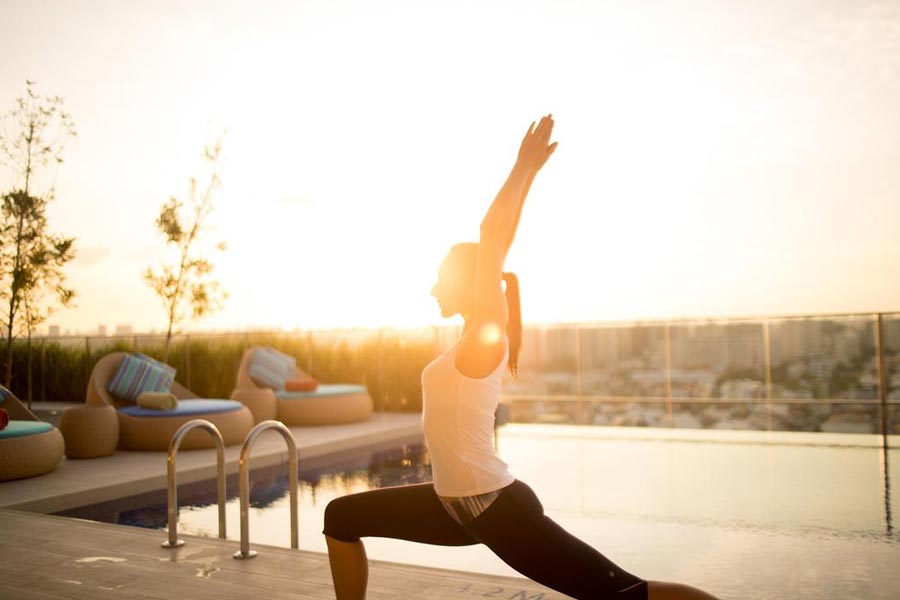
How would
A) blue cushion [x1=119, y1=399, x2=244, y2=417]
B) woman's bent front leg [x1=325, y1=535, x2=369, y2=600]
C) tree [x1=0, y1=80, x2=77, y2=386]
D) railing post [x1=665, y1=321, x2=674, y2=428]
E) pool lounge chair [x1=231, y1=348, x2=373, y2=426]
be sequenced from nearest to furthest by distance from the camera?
woman's bent front leg [x1=325, y1=535, x2=369, y2=600]
blue cushion [x1=119, y1=399, x2=244, y2=417]
pool lounge chair [x1=231, y1=348, x2=373, y2=426]
railing post [x1=665, y1=321, x2=674, y2=428]
tree [x1=0, y1=80, x2=77, y2=386]

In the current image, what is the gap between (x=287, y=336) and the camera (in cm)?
1316

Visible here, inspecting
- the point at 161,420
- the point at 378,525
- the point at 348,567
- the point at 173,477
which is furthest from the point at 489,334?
the point at 161,420

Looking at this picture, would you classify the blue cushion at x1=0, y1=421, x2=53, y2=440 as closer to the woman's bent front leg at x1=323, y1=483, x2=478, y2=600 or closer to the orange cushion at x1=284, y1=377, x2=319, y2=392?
the orange cushion at x1=284, y1=377, x2=319, y2=392

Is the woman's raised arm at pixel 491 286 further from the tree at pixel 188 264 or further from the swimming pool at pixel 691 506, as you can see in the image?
the tree at pixel 188 264

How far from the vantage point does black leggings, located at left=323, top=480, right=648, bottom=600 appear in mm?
1806

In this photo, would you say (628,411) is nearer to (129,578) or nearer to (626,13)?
(626,13)

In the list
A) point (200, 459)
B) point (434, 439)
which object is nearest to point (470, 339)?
point (434, 439)

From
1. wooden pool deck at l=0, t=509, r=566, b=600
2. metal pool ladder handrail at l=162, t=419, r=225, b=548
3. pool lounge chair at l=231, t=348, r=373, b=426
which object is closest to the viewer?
wooden pool deck at l=0, t=509, r=566, b=600

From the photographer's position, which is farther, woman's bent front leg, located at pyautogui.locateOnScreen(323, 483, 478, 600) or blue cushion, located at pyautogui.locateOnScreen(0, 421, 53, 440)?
blue cushion, located at pyautogui.locateOnScreen(0, 421, 53, 440)

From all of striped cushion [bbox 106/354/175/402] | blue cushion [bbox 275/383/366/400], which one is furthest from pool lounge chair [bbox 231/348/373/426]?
striped cushion [bbox 106/354/175/402]

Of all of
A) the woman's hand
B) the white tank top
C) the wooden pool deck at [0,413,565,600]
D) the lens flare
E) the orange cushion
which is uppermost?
the woman's hand

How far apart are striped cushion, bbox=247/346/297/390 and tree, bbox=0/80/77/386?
3980 millimetres

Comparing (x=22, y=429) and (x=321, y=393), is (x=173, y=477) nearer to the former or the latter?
(x=22, y=429)

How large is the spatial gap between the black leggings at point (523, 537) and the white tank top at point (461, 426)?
7cm
